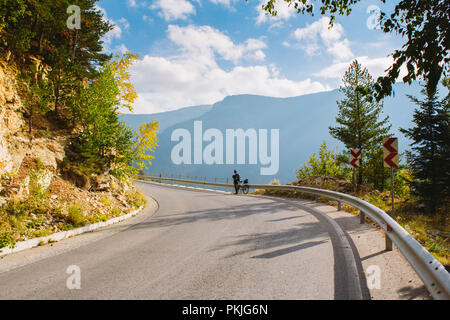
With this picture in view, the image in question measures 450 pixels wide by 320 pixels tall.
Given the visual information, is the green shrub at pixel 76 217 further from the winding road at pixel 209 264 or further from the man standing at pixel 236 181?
the man standing at pixel 236 181

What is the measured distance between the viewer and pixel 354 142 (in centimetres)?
3522

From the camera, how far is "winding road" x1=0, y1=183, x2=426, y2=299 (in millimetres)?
3650

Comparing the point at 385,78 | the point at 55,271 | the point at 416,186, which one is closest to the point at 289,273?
the point at 55,271

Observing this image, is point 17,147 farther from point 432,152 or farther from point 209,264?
point 432,152

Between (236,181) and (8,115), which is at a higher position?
(8,115)

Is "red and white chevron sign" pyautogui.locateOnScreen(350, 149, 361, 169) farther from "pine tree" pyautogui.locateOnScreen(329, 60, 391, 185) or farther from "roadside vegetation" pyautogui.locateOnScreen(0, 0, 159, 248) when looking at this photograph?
"pine tree" pyautogui.locateOnScreen(329, 60, 391, 185)

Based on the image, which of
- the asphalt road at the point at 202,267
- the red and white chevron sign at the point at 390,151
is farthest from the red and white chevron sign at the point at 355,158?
the asphalt road at the point at 202,267

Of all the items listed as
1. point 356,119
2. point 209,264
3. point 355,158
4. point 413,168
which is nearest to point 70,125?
point 209,264

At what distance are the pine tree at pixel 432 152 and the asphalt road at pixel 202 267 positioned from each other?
20.8 m

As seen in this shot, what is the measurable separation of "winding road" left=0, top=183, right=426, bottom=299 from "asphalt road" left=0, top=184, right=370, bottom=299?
1cm

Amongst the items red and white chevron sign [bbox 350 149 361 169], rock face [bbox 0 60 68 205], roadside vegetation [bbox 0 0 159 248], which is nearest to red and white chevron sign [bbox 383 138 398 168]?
red and white chevron sign [bbox 350 149 361 169]

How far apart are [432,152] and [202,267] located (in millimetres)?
26623

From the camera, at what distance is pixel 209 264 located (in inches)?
188

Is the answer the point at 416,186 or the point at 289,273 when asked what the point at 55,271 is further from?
the point at 416,186
